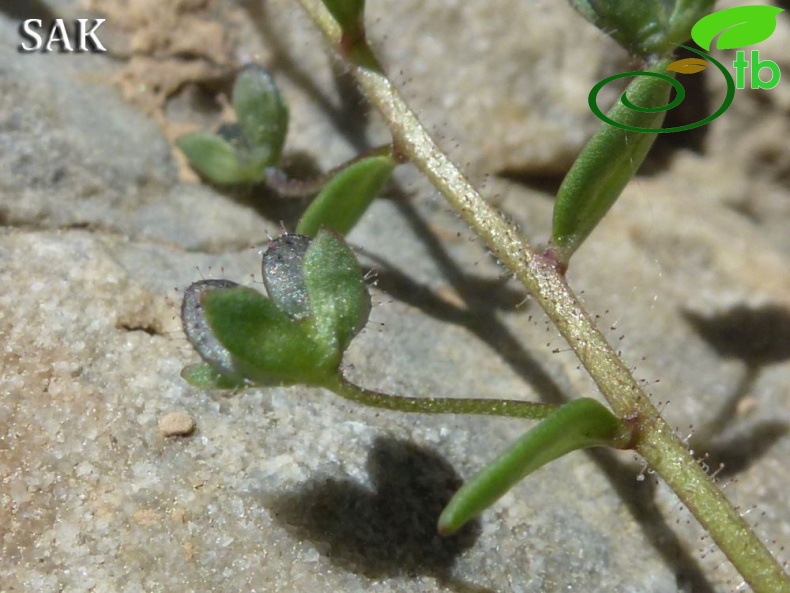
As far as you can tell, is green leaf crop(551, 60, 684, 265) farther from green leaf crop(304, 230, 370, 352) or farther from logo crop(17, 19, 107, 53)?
logo crop(17, 19, 107, 53)

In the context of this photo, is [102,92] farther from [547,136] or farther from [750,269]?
[750,269]

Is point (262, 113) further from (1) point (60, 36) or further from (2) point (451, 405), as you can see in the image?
(2) point (451, 405)

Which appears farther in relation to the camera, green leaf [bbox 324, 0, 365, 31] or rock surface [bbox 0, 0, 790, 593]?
green leaf [bbox 324, 0, 365, 31]

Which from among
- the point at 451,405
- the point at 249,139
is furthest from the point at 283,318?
the point at 249,139

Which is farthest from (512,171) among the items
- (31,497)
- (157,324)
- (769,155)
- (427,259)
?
(31,497)

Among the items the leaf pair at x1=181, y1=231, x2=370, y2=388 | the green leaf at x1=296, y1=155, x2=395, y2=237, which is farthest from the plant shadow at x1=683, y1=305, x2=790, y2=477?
the leaf pair at x1=181, y1=231, x2=370, y2=388

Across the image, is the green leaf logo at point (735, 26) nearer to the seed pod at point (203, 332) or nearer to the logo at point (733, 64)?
the logo at point (733, 64)
